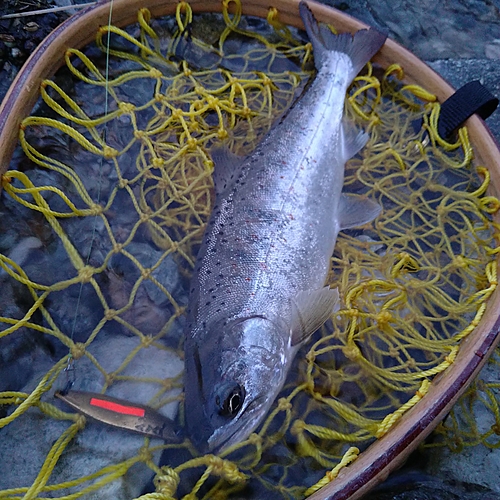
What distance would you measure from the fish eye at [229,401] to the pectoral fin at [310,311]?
15.3 inches

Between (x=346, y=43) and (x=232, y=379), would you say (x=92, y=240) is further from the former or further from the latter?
(x=346, y=43)

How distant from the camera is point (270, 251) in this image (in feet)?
6.76

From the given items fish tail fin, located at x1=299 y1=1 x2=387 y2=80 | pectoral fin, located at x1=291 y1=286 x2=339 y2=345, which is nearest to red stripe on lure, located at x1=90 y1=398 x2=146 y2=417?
pectoral fin, located at x1=291 y1=286 x2=339 y2=345

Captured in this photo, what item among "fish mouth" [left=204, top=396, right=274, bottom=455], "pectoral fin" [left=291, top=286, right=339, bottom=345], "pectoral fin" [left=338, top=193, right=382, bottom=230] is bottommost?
"fish mouth" [left=204, top=396, right=274, bottom=455]

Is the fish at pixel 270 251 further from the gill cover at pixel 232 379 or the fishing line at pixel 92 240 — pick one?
the fishing line at pixel 92 240

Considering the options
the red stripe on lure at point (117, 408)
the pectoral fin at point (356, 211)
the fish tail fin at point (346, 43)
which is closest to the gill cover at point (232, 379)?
the red stripe on lure at point (117, 408)

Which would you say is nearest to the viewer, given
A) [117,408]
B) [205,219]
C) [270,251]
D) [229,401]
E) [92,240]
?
[229,401]

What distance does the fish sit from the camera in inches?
69.1

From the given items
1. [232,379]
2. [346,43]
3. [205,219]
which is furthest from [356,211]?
[232,379]

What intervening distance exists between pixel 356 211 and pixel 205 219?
2.49 ft

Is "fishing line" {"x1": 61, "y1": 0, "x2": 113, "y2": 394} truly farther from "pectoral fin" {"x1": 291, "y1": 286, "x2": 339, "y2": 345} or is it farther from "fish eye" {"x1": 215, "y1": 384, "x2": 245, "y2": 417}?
"pectoral fin" {"x1": 291, "y1": 286, "x2": 339, "y2": 345}

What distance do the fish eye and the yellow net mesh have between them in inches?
7.1

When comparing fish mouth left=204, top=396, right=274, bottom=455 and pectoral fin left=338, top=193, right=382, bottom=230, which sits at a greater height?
pectoral fin left=338, top=193, right=382, bottom=230

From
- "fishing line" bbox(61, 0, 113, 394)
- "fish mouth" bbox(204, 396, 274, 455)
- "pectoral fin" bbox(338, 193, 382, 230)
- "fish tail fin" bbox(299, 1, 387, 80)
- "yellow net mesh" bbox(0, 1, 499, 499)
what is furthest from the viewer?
"fish tail fin" bbox(299, 1, 387, 80)
